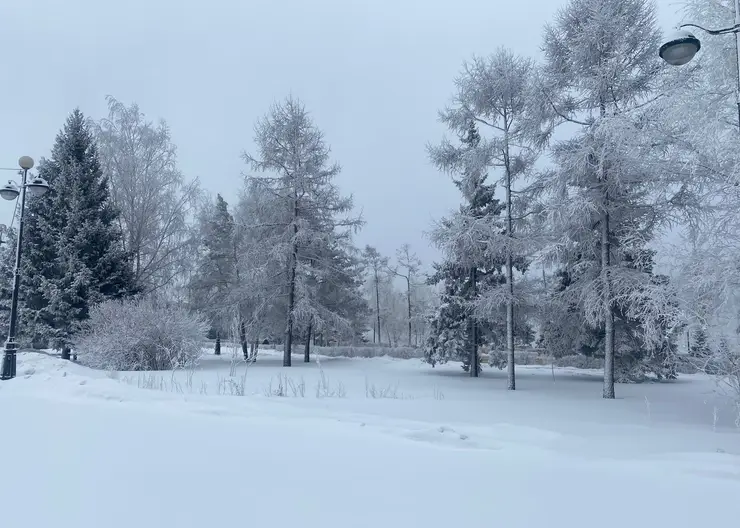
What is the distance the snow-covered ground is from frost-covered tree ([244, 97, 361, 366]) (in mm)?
11727

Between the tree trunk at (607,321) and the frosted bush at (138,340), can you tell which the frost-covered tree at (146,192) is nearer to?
the frosted bush at (138,340)

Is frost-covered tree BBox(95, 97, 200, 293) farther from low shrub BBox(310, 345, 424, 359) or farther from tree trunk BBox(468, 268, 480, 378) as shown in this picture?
tree trunk BBox(468, 268, 480, 378)

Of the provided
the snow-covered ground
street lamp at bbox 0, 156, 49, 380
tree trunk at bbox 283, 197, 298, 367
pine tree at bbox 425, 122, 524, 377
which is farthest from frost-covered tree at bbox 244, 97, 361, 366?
the snow-covered ground

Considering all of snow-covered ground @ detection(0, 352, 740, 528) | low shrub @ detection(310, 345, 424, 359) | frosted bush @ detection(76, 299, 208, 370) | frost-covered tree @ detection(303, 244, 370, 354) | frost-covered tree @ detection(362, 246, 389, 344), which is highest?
frost-covered tree @ detection(362, 246, 389, 344)

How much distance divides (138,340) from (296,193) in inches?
354

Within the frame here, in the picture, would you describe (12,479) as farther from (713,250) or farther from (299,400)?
(713,250)

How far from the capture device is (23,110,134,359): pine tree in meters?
17.0

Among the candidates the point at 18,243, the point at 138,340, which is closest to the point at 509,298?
the point at 138,340

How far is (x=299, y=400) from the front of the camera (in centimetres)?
733

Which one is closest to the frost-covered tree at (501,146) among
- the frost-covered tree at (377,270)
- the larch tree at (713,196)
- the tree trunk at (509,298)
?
the tree trunk at (509,298)

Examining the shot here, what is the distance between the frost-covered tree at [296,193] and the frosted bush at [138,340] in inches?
207

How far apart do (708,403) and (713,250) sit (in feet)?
18.9

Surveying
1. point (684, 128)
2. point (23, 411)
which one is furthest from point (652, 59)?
point (23, 411)

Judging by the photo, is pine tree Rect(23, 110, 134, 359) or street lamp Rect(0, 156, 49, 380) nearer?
street lamp Rect(0, 156, 49, 380)
